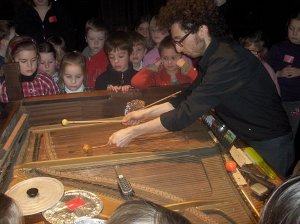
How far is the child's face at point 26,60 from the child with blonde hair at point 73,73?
326mm

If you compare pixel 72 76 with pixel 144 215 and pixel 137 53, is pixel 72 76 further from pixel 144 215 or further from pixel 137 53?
pixel 144 215

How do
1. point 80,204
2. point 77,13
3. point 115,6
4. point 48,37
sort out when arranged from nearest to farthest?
point 80,204 → point 48,37 → point 115,6 → point 77,13

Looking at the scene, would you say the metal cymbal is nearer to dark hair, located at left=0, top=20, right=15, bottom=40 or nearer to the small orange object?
the small orange object

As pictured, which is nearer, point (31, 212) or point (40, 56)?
point (31, 212)

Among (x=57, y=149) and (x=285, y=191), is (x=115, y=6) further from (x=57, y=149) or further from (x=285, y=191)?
(x=285, y=191)

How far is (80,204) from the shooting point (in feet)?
6.73

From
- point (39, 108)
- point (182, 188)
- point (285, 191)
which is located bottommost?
point (182, 188)

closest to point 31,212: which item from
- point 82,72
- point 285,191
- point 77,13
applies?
point 285,191

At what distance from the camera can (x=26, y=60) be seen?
3922 mm

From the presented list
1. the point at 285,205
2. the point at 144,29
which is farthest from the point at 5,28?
the point at 285,205

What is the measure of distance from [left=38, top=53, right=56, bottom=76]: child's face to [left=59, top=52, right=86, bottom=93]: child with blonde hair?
0.36 meters

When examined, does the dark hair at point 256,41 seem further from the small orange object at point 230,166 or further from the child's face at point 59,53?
the small orange object at point 230,166

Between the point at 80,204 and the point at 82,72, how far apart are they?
2265 millimetres

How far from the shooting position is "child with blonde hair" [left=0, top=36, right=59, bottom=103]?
3920mm
